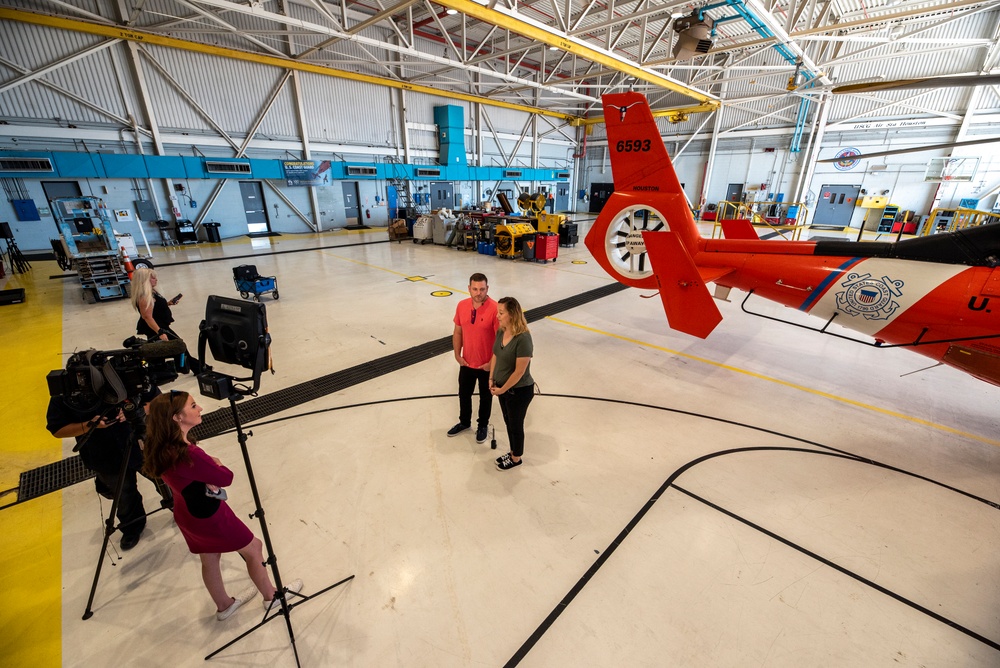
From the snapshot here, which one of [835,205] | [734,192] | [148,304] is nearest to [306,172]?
[148,304]

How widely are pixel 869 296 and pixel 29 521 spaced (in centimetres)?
798

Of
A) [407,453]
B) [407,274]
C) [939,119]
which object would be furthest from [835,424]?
[939,119]

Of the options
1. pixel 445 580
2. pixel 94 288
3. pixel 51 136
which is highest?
pixel 51 136

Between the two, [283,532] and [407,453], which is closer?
[283,532]

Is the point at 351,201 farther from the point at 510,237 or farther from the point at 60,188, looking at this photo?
the point at 510,237

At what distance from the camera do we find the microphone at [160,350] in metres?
2.43

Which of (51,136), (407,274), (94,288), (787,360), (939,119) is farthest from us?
(939,119)

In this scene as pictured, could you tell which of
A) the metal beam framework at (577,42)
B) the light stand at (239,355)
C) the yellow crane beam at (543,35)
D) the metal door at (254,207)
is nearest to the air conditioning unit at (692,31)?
the metal beam framework at (577,42)

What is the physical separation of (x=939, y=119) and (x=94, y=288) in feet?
110

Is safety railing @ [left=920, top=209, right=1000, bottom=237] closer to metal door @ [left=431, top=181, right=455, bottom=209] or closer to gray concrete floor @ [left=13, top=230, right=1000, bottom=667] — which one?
gray concrete floor @ [left=13, top=230, right=1000, bottom=667]

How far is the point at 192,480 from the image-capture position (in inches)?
77.7

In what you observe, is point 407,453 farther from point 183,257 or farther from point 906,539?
point 183,257

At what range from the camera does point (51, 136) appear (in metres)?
13.1

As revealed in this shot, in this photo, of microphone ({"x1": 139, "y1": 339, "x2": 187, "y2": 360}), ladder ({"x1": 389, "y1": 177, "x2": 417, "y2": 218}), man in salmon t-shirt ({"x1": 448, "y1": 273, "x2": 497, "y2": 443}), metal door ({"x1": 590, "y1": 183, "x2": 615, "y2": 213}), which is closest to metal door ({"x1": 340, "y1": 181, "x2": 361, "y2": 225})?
ladder ({"x1": 389, "y1": 177, "x2": 417, "y2": 218})
